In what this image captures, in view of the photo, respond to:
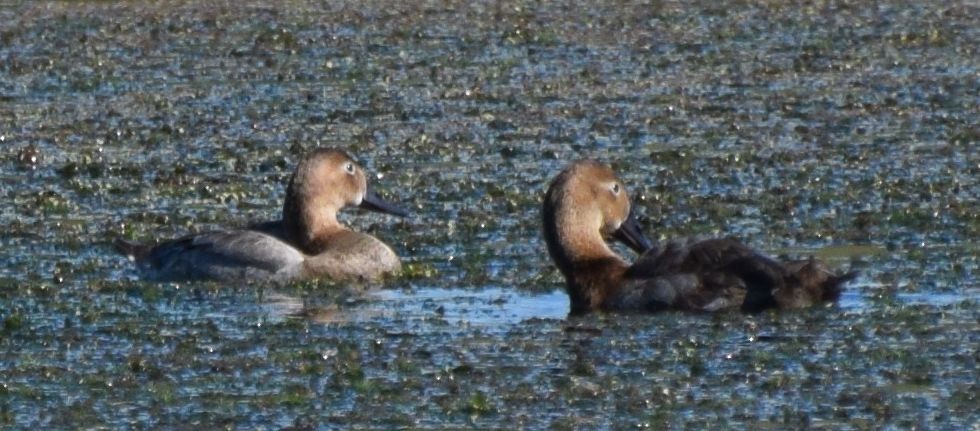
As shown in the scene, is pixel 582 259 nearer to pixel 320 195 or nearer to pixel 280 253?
pixel 280 253

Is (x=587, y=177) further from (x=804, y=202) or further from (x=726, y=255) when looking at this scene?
(x=804, y=202)

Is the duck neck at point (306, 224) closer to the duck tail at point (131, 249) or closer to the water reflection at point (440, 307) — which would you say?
the duck tail at point (131, 249)

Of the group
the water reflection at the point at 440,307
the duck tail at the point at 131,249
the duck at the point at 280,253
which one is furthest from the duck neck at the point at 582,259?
the duck tail at the point at 131,249

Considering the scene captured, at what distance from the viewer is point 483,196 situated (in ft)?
45.8

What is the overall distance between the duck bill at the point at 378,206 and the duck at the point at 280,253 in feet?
1.63

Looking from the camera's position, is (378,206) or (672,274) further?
(378,206)

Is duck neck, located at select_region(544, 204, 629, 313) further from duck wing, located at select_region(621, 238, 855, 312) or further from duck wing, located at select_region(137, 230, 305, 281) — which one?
duck wing, located at select_region(137, 230, 305, 281)

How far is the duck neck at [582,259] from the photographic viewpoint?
1073 cm

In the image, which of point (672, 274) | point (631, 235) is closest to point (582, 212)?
point (631, 235)

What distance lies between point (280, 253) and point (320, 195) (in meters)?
0.71

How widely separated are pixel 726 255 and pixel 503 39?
1218cm

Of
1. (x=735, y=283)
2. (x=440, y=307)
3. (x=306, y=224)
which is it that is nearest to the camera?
(x=735, y=283)

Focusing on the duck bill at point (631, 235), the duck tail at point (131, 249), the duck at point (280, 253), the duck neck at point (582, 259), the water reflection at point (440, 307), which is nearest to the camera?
the water reflection at point (440, 307)

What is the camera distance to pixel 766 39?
2209 cm
